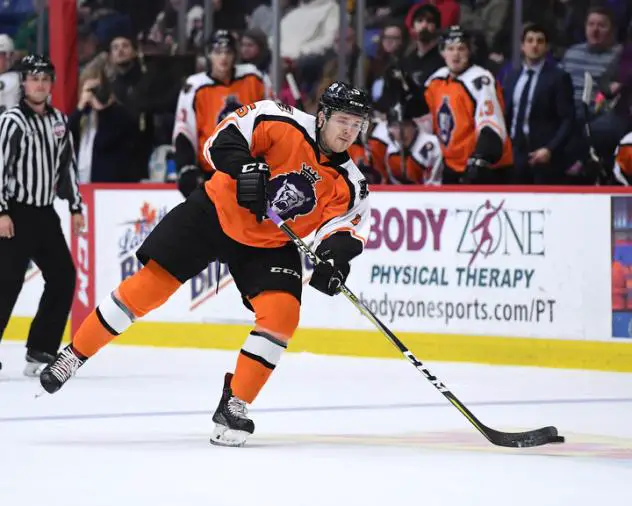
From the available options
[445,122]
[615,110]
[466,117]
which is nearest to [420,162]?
[445,122]

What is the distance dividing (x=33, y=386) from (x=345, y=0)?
3.14 m

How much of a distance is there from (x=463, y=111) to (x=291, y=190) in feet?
9.52

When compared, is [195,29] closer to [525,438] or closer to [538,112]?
[538,112]

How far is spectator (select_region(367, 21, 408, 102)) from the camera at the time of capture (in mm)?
8266

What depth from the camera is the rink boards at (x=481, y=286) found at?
683cm

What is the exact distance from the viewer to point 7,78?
29.4ft

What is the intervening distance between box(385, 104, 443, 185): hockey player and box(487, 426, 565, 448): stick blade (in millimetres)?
3164

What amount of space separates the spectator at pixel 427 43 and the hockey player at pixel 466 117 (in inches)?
11.7

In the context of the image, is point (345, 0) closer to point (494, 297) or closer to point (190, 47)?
point (190, 47)

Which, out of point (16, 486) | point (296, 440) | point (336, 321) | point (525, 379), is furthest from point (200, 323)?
point (16, 486)

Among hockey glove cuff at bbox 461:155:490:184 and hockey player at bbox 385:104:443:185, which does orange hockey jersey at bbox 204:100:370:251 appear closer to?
hockey glove cuff at bbox 461:155:490:184

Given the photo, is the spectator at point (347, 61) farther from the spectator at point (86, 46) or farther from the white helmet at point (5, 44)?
the white helmet at point (5, 44)

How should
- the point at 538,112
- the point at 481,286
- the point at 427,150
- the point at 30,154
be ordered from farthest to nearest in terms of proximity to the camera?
1. the point at 427,150
2. the point at 538,112
3. the point at 481,286
4. the point at 30,154

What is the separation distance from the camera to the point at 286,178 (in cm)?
479
